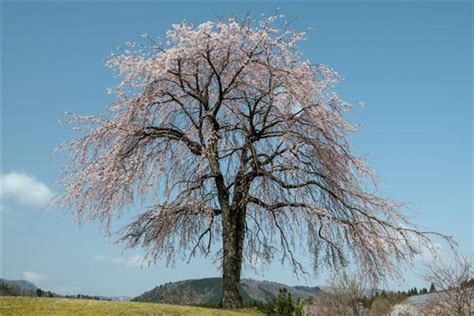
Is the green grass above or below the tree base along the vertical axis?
below

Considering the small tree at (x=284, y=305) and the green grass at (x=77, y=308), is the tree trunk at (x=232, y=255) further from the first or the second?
the green grass at (x=77, y=308)

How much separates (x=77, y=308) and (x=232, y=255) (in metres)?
7.48

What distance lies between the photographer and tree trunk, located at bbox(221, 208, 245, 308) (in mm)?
21562

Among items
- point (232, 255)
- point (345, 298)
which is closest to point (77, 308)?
point (232, 255)

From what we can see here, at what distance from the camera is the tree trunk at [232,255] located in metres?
21.6

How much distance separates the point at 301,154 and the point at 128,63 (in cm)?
837

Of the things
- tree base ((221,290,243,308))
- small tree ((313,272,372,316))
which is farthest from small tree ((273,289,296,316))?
small tree ((313,272,372,316))

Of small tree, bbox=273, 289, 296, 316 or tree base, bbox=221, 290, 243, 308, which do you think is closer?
small tree, bbox=273, 289, 296, 316

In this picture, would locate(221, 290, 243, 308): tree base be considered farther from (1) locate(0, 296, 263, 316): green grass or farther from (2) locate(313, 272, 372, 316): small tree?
(2) locate(313, 272, 372, 316): small tree

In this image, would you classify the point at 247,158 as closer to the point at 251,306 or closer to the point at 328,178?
the point at 328,178

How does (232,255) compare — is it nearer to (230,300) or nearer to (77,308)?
(230,300)

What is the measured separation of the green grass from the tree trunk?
12.1 feet

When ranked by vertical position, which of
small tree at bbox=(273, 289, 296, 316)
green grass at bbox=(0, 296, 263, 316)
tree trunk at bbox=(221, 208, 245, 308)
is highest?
tree trunk at bbox=(221, 208, 245, 308)

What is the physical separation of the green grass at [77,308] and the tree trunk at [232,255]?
3.68 meters
